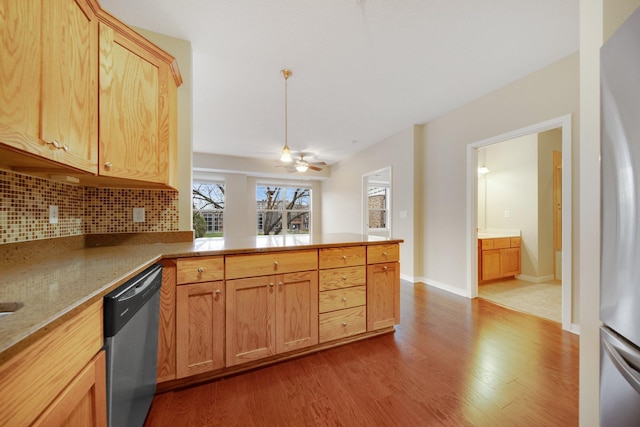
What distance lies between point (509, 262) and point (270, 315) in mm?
4092

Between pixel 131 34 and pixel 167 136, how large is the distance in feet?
2.01

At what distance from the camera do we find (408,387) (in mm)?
1499

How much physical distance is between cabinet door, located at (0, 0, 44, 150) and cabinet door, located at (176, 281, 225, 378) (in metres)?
0.97

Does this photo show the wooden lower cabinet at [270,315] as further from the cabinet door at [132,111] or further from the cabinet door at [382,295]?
the cabinet door at [132,111]

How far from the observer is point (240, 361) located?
1.58 m

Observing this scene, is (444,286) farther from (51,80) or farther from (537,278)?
(51,80)

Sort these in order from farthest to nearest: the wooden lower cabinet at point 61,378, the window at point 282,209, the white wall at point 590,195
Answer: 1. the window at point 282,209
2. the white wall at point 590,195
3. the wooden lower cabinet at point 61,378

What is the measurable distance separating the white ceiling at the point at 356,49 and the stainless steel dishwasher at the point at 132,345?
6.29 feet

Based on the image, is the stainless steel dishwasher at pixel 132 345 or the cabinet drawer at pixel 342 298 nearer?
the stainless steel dishwasher at pixel 132 345

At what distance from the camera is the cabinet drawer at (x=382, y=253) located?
2043 millimetres

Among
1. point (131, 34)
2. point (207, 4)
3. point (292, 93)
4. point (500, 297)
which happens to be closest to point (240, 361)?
point (131, 34)

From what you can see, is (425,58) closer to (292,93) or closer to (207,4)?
(292,93)

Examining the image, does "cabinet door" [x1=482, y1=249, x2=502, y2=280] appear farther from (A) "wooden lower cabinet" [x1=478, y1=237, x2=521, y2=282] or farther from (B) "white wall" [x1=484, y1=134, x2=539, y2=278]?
(B) "white wall" [x1=484, y1=134, x2=539, y2=278]

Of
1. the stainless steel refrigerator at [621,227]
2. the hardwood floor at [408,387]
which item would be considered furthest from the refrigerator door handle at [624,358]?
the hardwood floor at [408,387]
